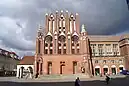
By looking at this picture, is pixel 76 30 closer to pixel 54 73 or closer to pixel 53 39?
pixel 53 39

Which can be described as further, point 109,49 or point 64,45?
point 109,49

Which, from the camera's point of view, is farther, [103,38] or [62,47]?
[103,38]

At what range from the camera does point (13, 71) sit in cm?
10894

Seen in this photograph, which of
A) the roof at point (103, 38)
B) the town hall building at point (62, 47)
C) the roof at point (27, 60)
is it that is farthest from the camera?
the roof at point (103, 38)

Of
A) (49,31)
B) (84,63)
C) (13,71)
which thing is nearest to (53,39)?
(49,31)

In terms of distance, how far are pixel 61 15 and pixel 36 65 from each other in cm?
1880

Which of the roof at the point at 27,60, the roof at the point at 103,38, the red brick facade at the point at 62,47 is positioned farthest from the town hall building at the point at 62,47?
the roof at the point at 103,38

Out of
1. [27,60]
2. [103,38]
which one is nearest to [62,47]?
[27,60]

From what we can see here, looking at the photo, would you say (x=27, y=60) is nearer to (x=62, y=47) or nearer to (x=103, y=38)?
(x=62, y=47)

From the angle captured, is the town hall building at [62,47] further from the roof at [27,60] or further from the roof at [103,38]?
the roof at [103,38]

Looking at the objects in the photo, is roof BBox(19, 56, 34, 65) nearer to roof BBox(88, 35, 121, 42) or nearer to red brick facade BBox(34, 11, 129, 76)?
red brick facade BBox(34, 11, 129, 76)

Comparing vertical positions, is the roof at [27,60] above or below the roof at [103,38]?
below

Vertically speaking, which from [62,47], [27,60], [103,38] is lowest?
[27,60]

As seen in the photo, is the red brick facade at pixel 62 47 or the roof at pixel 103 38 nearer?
the red brick facade at pixel 62 47
